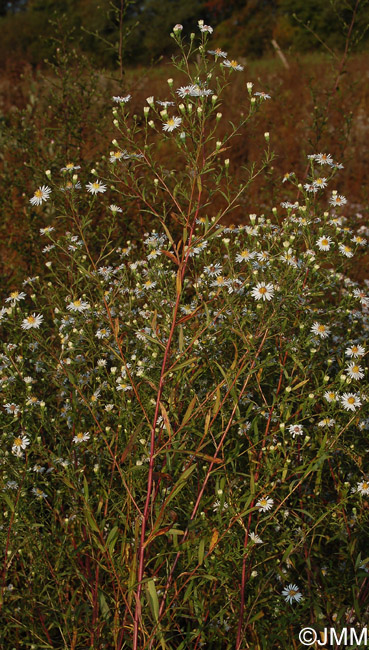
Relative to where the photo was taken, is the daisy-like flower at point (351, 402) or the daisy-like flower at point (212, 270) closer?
the daisy-like flower at point (351, 402)

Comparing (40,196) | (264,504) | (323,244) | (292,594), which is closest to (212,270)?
(323,244)

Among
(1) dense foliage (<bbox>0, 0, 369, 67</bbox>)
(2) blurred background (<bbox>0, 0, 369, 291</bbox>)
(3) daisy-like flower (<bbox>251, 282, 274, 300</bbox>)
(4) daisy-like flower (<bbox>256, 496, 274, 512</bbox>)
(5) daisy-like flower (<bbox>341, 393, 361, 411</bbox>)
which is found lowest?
(4) daisy-like flower (<bbox>256, 496, 274, 512</bbox>)

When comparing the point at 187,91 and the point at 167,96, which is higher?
the point at 167,96

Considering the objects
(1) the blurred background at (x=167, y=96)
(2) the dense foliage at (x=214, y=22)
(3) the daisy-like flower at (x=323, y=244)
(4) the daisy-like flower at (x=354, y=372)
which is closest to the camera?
(4) the daisy-like flower at (x=354, y=372)

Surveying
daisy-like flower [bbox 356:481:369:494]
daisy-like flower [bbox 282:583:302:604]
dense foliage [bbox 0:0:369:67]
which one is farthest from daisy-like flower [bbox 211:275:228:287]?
dense foliage [bbox 0:0:369:67]

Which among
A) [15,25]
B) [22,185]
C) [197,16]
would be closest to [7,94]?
[22,185]

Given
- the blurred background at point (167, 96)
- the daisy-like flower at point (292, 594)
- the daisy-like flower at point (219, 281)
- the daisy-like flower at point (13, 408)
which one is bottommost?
the daisy-like flower at point (292, 594)

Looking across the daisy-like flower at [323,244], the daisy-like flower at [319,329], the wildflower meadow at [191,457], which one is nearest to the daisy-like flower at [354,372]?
the wildflower meadow at [191,457]

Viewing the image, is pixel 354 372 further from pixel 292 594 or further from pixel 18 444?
pixel 18 444

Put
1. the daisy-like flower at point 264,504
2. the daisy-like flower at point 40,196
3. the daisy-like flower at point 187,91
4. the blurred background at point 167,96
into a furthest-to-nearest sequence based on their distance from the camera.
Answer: the blurred background at point 167,96
the daisy-like flower at point 40,196
the daisy-like flower at point 264,504
the daisy-like flower at point 187,91

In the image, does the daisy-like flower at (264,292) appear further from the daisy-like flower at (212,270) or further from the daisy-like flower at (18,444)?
the daisy-like flower at (18,444)

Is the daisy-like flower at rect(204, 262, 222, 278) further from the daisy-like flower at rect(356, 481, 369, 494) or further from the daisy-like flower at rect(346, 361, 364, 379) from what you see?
the daisy-like flower at rect(356, 481, 369, 494)

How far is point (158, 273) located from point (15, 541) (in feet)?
3.22

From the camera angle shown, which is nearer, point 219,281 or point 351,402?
point 351,402
